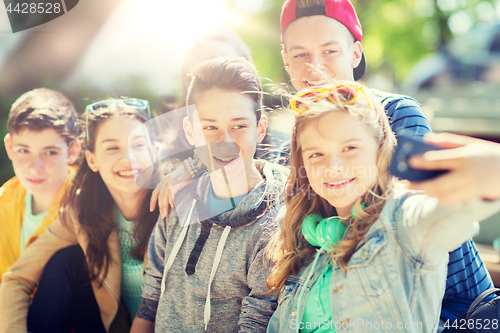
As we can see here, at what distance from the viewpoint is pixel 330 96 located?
1304mm

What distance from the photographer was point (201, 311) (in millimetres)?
1604

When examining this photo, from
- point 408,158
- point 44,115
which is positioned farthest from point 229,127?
point 44,115

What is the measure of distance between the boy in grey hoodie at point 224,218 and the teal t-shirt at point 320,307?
20 centimetres

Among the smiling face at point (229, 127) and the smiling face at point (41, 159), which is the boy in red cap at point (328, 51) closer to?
the smiling face at point (229, 127)

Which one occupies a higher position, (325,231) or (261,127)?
(261,127)

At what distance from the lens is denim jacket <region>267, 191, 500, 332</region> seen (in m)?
1.03

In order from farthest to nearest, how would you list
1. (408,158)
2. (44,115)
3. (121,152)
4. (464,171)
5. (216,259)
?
(44,115) → (121,152) → (216,259) → (408,158) → (464,171)

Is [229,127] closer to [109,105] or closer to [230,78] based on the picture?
[230,78]

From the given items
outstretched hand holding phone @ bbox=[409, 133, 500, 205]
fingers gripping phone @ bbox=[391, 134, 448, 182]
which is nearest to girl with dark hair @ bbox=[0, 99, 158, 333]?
fingers gripping phone @ bbox=[391, 134, 448, 182]

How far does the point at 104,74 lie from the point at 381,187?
2.12 metres

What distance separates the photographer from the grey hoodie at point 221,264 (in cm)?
151

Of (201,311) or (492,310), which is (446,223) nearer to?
(492,310)

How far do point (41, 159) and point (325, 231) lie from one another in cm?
168

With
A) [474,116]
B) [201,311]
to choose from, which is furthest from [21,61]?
[474,116]
